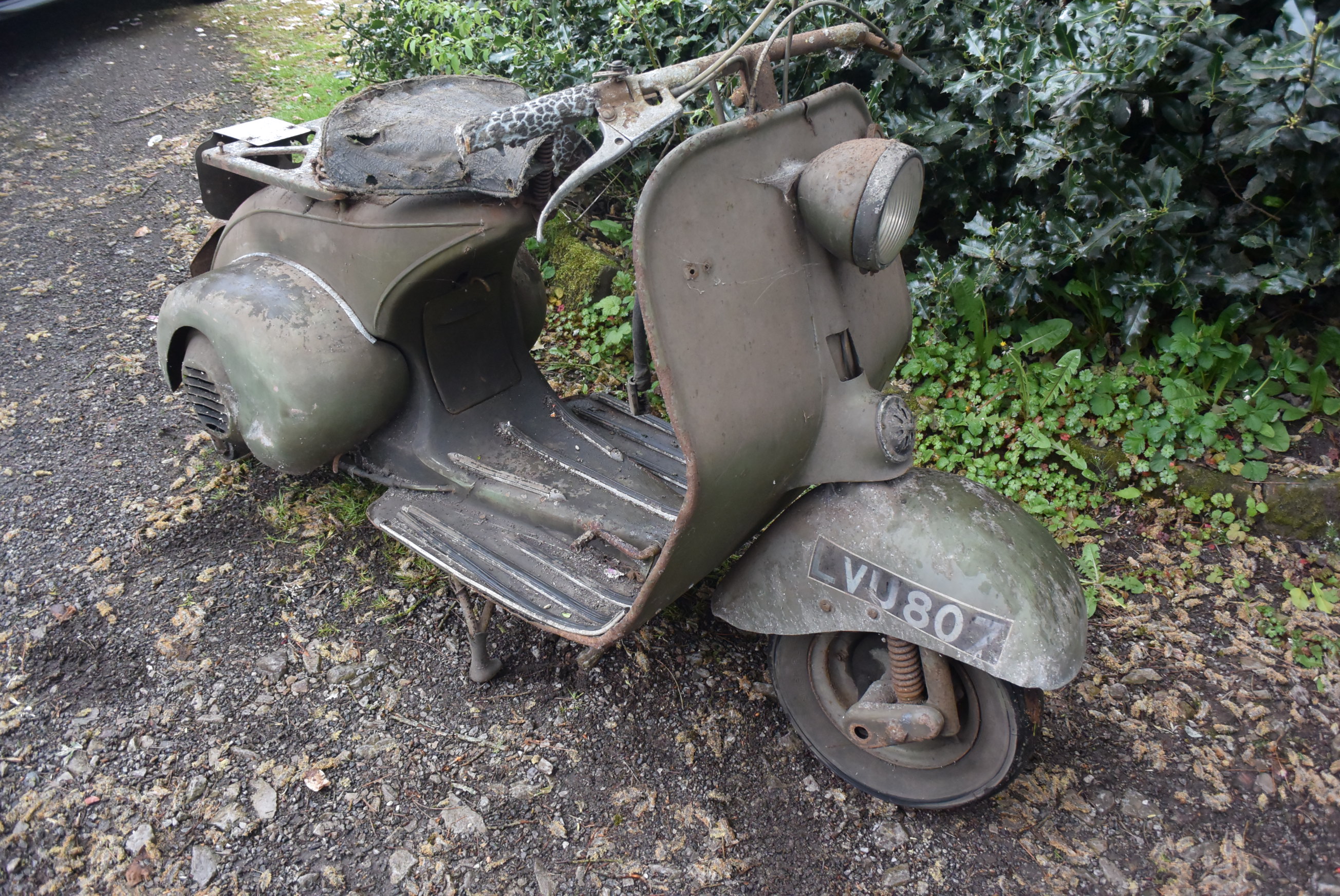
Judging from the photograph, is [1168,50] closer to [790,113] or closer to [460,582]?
[790,113]

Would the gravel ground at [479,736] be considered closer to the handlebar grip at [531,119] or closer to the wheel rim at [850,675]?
the wheel rim at [850,675]

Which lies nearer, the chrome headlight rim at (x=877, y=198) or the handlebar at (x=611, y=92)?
the chrome headlight rim at (x=877, y=198)

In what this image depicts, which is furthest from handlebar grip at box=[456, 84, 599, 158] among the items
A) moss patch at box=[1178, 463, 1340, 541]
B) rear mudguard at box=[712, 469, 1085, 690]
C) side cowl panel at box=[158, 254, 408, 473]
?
moss patch at box=[1178, 463, 1340, 541]

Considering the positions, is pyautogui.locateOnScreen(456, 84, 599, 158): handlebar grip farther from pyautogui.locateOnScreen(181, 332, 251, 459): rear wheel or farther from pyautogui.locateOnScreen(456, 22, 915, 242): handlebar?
pyautogui.locateOnScreen(181, 332, 251, 459): rear wheel

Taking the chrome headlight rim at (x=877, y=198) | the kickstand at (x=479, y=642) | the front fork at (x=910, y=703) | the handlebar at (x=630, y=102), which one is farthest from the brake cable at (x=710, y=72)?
the kickstand at (x=479, y=642)

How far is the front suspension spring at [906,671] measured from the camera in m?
1.87

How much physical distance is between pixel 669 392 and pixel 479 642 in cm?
108

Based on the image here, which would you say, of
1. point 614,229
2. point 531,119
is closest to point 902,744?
point 531,119

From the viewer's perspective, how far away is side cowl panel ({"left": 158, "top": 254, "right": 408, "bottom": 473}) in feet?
7.81

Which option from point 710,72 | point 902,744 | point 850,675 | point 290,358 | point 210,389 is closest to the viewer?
point 710,72

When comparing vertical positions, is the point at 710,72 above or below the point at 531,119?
above

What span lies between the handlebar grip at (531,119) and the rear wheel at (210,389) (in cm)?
109

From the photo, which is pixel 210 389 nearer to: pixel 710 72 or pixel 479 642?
pixel 479 642

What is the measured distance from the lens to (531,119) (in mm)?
1937
